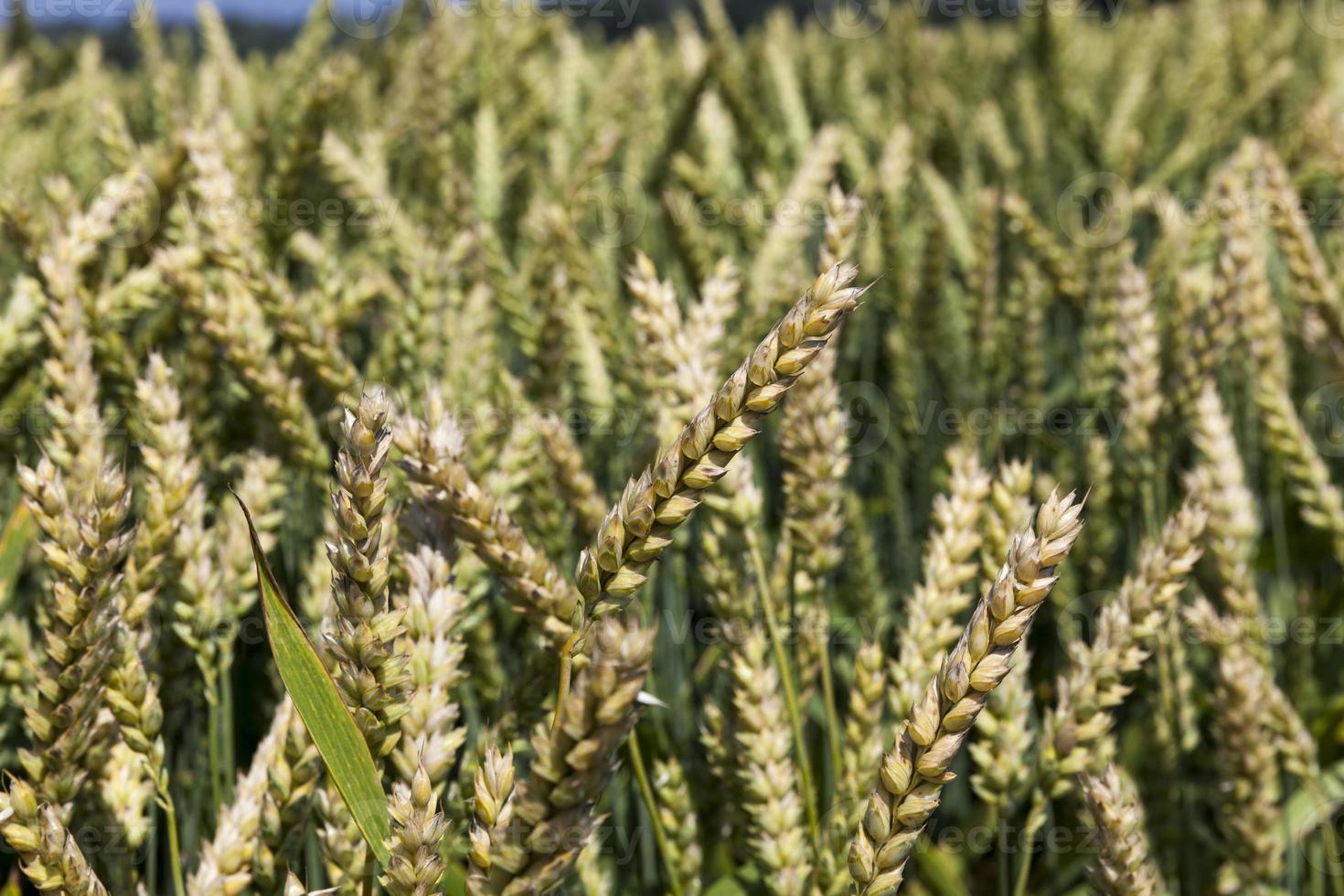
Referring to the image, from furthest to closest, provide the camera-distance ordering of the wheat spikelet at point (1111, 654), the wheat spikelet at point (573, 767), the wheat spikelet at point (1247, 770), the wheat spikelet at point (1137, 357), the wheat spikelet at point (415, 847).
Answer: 1. the wheat spikelet at point (1137, 357)
2. the wheat spikelet at point (1247, 770)
3. the wheat spikelet at point (1111, 654)
4. the wheat spikelet at point (415, 847)
5. the wheat spikelet at point (573, 767)

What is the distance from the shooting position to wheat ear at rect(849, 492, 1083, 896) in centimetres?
55

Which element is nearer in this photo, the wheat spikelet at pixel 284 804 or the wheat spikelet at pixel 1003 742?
the wheat spikelet at pixel 284 804

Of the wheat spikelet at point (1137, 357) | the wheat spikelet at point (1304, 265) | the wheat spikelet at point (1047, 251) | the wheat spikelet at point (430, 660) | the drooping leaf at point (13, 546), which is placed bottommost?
the wheat spikelet at point (430, 660)

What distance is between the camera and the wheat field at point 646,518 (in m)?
0.59

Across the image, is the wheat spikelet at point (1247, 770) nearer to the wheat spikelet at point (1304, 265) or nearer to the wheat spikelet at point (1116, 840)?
the wheat spikelet at point (1116, 840)

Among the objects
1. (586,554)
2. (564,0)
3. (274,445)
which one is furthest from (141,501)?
(564,0)

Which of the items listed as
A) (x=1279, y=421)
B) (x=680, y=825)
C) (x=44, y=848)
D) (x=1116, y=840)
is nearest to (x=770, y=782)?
(x=680, y=825)

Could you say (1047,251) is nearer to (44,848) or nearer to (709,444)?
(709,444)

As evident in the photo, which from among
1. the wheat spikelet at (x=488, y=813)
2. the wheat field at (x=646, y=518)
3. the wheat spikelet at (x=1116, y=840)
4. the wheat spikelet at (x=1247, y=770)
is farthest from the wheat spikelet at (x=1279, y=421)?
the wheat spikelet at (x=488, y=813)

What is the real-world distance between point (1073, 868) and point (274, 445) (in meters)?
0.97

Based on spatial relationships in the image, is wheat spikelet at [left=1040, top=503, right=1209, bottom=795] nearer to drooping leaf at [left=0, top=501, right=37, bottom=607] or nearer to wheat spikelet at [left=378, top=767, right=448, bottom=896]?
wheat spikelet at [left=378, top=767, right=448, bottom=896]

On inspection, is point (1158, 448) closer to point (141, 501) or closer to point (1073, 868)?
point (1073, 868)

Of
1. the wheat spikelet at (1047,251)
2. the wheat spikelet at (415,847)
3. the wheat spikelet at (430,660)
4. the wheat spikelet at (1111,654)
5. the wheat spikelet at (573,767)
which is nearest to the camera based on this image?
the wheat spikelet at (573,767)

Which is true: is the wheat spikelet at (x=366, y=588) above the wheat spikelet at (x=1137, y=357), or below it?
below
